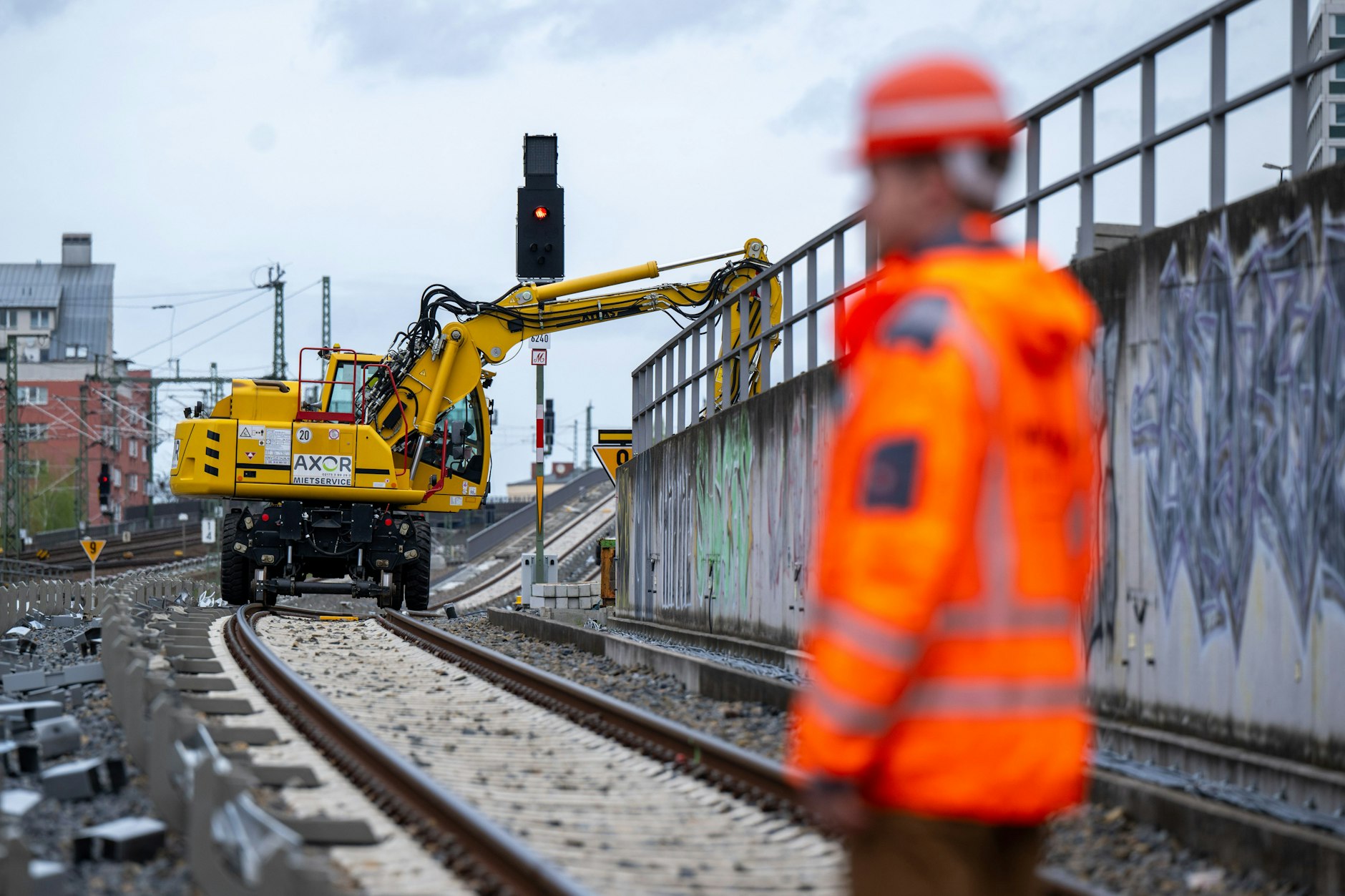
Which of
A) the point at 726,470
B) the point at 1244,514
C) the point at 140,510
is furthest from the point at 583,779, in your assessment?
the point at 140,510

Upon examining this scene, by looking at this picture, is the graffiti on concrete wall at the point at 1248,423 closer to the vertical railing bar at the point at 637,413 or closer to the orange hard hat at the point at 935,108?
the orange hard hat at the point at 935,108

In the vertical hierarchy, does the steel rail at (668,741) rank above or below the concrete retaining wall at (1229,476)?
below

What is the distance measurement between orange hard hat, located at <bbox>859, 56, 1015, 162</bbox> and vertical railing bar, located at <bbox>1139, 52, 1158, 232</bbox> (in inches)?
253

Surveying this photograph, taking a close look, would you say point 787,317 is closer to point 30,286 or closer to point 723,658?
point 723,658

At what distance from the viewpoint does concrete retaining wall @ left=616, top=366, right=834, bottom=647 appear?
1402 cm

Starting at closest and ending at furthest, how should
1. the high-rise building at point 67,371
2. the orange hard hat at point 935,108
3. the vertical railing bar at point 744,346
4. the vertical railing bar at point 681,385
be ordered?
the orange hard hat at point 935,108, the vertical railing bar at point 744,346, the vertical railing bar at point 681,385, the high-rise building at point 67,371

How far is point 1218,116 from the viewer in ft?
25.8

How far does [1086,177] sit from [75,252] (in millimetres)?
129014

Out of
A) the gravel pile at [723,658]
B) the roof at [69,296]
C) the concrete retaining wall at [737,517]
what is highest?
the roof at [69,296]

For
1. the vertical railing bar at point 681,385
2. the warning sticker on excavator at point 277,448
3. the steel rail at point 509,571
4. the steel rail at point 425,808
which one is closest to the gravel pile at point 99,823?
the steel rail at point 425,808

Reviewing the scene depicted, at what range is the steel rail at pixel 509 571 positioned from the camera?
134ft

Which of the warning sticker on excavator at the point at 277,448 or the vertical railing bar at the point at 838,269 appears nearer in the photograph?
the vertical railing bar at the point at 838,269

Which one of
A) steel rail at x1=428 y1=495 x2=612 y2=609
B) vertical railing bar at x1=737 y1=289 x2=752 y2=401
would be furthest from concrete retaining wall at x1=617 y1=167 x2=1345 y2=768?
steel rail at x1=428 y1=495 x2=612 y2=609

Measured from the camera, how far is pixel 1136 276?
8.54 meters
